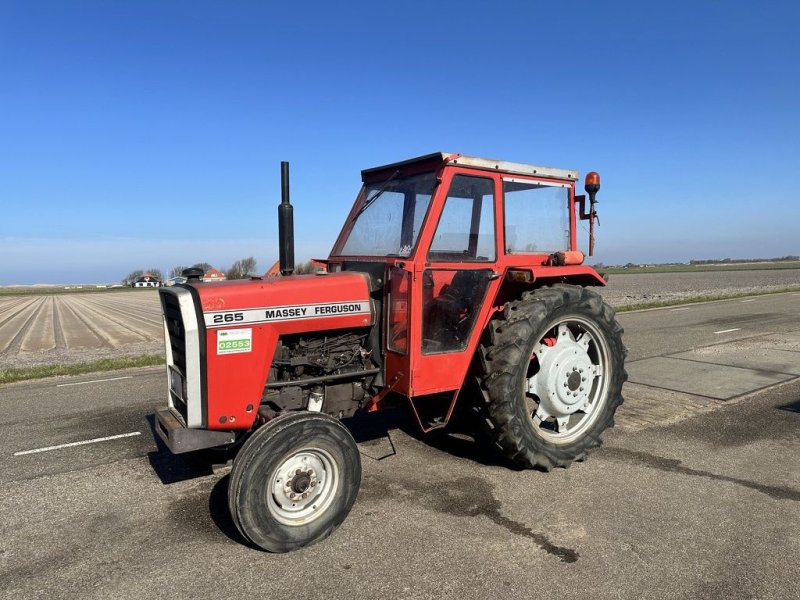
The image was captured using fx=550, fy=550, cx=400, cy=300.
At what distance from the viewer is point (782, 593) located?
2.76 meters

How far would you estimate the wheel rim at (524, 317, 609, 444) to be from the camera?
14.7ft

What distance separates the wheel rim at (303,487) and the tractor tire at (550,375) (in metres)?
1.34

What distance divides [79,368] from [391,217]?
7676 millimetres

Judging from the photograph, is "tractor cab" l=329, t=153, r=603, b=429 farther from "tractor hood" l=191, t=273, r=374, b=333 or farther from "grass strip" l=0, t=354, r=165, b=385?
"grass strip" l=0, t=354, r=165, b=385

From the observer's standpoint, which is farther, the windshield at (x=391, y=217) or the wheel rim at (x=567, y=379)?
the wheel rim at (x=567, y=379)

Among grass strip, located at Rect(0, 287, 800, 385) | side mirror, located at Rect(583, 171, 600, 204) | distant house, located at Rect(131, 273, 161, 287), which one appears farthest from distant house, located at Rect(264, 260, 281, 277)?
distant house, located at Rect(131, 273, 161, 287)

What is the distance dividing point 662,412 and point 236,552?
4.69 meters

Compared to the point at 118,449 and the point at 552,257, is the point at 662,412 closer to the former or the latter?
the point at 552,257

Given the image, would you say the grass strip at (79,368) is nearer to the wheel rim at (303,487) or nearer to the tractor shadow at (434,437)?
the tractor shadow at (434,437)

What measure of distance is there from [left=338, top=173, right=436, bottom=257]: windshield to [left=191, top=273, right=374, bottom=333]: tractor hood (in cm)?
45

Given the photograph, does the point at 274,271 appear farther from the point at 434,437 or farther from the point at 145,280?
the point at 145,280

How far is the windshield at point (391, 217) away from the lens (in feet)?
13.5

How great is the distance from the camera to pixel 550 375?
175 inches

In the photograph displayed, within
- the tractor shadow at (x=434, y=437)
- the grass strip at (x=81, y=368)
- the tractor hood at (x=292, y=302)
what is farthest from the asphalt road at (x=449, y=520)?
the grass strip at (x=81, y=368)
